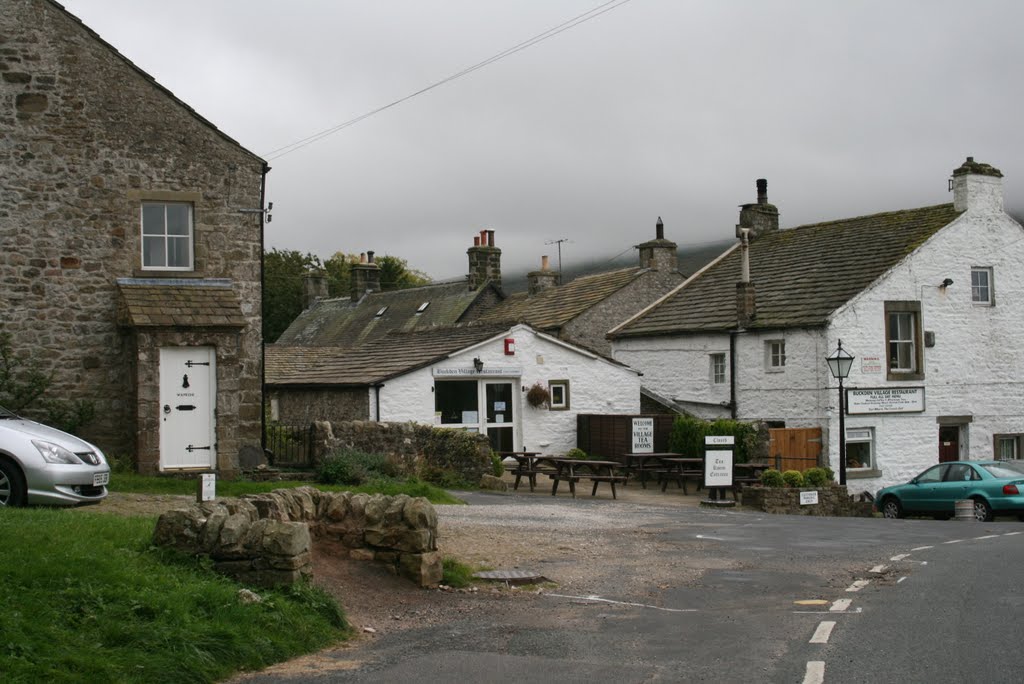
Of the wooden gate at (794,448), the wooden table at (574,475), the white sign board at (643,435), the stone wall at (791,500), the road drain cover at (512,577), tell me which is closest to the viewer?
the road drain cover at (512,577)

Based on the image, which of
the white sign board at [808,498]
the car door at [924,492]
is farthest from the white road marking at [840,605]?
the car door at [924,492]

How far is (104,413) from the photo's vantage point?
69.3ft

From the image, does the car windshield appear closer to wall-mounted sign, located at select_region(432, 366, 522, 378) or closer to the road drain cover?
wall-mounted sign, located at select_region(432, 366, 522, 378)

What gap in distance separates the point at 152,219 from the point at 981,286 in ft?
79.6

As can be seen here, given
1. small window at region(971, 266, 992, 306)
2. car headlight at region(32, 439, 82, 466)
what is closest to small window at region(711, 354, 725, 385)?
small window at region(971, 266, 992, 306)

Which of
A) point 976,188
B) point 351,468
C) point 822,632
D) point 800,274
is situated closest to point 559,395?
point 800,274

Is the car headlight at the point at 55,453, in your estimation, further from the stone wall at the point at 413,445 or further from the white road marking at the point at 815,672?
the stone wall at the point at 413,445

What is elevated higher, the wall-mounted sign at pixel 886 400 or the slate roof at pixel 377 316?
the slate roof at pixel 377 316

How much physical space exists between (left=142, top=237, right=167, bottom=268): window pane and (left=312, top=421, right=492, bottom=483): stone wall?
15.2 ft

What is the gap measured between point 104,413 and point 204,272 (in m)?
3.36

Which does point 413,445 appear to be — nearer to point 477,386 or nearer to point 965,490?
point 477,386

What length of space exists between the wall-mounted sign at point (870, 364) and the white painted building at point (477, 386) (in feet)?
20.7

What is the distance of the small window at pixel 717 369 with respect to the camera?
34406mm

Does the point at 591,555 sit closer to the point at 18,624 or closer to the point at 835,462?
the point at 18,624
